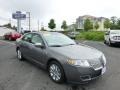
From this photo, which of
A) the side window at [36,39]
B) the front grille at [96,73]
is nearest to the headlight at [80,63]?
the front grille at [96,73]

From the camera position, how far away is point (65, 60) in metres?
4.59

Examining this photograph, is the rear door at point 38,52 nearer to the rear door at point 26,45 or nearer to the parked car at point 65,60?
the parked car at point 65,60

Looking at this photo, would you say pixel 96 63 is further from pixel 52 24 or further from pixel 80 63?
pixel 52 24

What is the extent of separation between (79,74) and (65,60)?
1.75 feet

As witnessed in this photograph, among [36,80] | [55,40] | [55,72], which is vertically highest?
[55,40]

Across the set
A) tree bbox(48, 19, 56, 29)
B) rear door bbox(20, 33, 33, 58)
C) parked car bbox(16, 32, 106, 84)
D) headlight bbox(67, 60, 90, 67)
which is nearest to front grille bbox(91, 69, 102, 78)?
parked car bbox(16, 32, 106, 84)

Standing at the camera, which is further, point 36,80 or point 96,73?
point 36,80

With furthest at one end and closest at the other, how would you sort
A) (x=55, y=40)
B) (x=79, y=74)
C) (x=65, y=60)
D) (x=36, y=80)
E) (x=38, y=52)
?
(x=55, y=40)
(x=38, y=52)
(x=36, y=80)
(x=65, y=60)
(x=79, y=74)

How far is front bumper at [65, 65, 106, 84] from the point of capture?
440 cm

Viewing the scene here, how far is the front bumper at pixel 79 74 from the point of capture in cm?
440

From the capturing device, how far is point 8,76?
219 inches

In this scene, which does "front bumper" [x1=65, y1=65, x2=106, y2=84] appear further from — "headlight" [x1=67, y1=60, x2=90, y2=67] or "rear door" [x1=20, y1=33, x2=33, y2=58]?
"rear door" [x1=20, y1=33, x2=33, y2=58]

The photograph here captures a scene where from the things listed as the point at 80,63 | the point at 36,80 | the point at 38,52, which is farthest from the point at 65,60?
the point at 38,52

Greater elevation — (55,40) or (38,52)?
(55,40)
